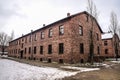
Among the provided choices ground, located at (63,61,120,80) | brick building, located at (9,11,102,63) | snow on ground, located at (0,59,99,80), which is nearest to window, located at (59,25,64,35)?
brick building, located at (9,11,102,63)

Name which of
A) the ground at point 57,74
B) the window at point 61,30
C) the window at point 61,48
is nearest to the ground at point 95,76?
the ground at point 57,74

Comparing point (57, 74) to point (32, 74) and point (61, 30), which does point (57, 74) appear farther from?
point (61, 30)

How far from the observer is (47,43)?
82.2 feet

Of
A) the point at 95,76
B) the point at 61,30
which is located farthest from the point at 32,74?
the point at 61,30

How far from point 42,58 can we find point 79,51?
337 inches

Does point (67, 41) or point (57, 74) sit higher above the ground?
point (67, 41)

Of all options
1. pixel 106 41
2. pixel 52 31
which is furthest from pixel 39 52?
pixel 106 41

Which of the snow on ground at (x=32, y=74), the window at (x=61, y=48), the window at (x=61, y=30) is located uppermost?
the window at (x=61, y=30)

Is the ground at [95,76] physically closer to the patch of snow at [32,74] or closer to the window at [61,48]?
the patch of snow at [32,74]

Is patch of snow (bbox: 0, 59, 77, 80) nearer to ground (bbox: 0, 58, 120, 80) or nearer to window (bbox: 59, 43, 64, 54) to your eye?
ground (bbox: 0, 58, 120, 80)

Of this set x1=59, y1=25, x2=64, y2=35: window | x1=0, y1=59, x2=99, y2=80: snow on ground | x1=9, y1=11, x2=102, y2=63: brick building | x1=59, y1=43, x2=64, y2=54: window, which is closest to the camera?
x1=0, y1=59, x2=99, y2=80: snow on ground

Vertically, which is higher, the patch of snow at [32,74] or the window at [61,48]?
the window at [61,48]

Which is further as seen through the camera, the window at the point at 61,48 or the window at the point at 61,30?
the window at the point at 61,30

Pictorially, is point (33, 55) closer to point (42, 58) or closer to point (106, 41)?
point (42, 58)
